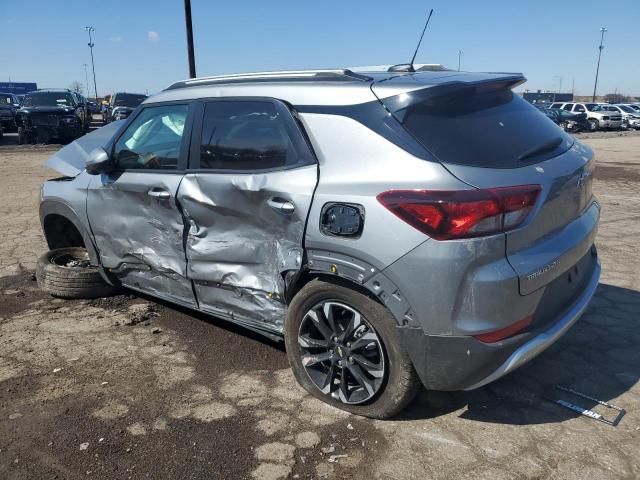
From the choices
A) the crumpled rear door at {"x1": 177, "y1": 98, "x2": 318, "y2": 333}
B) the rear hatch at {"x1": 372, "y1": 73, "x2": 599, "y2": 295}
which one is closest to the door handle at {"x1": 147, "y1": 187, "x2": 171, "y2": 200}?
the crumpled rear door at {"x1": 177, "y1": 98, "x2": 318, "y2": 333}

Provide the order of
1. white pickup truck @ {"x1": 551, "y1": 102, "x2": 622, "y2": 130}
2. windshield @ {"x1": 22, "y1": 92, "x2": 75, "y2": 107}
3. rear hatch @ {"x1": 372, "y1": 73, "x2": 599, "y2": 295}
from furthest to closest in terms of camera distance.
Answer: white pickup truck @ {"x1": 551, "y1": 102, "x2": 622, "y2": 130} < windshield @ {"x1": 22, "y1": 92, "x2": 75, "y2": 107} < rear hatch @ {"x1": 372, "y1": 73, "x2": 599, "y2": 295}

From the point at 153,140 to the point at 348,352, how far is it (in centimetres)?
213

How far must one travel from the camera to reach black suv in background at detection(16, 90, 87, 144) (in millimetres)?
20516

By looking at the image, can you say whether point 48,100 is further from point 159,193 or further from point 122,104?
point 159,193

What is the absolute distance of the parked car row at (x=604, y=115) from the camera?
36.1 metres

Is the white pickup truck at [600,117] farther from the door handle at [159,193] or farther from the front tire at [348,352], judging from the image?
the front tire at [348,352]

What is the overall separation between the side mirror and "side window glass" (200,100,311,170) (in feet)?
3.17

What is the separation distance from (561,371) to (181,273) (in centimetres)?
253

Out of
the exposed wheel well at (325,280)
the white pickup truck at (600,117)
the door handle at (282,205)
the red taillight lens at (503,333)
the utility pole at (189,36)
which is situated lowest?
the white pickup truck at (600,117)

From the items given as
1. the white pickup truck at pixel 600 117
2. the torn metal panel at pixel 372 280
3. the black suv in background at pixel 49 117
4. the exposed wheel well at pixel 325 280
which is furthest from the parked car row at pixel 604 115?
the torn metal panel at pixel 372 280

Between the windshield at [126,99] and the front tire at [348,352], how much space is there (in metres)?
25.8

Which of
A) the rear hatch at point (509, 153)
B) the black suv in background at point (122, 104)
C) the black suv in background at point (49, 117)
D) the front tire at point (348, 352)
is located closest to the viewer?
the rear hatch at point (509, 153)

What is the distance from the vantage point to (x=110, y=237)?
14.0 feet

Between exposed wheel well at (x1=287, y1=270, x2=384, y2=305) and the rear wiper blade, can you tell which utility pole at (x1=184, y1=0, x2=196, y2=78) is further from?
the rear wiper blade
